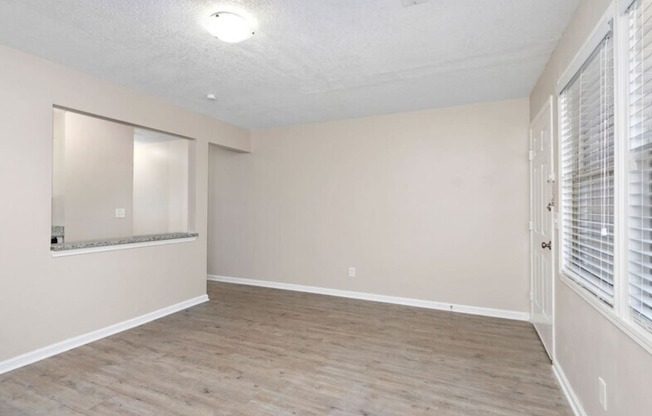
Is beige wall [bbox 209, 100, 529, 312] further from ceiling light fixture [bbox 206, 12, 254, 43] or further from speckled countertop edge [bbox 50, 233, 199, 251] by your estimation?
ceiling light fixture [bbox 206, 12, 254, 43]

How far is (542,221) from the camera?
3.08m

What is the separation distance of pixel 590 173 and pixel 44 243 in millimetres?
3954

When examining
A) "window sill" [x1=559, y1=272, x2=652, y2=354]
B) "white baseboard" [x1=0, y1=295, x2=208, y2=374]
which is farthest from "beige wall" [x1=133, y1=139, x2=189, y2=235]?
"window sill" [x1=559, y1=272, x2=652, y2=354]

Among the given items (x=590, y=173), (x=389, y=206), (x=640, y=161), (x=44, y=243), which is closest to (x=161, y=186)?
(x=44, y=243)

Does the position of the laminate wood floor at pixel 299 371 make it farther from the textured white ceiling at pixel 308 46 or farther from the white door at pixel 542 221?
the textured white ceiling at pixel 308 46

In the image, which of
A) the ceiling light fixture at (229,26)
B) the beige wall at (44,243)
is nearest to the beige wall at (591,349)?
the ceiling light fixture at (229,26)

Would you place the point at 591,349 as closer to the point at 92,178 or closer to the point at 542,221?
the point at 542,221

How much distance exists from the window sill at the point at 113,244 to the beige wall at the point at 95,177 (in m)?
1.01

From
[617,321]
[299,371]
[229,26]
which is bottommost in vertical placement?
[299,371]

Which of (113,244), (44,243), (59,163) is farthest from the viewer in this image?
(59,163)

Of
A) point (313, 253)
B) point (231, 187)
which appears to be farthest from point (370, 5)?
point (231, 187)

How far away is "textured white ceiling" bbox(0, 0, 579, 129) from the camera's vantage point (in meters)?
2.06

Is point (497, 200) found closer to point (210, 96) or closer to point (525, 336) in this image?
point (525, 336)

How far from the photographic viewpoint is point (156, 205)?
616cm
